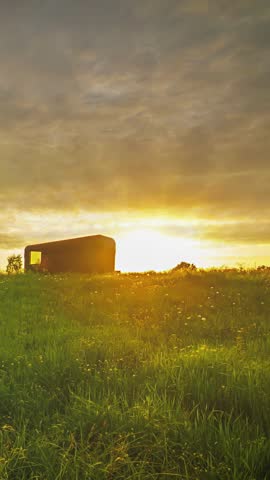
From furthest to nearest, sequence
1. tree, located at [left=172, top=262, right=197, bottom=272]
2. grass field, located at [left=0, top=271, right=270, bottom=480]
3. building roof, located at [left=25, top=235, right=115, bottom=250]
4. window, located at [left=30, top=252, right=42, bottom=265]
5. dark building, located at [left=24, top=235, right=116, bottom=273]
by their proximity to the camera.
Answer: window, located at [left=30, top=252, right=42, bottom=265]
building roof, located at [left=25, top=235, right=115, bottom=250]
dark building, located at [left=24, top=235, right=116, bottom=273]
tree, located at [left=172, top=262, right=197, bottom=272]
grass field, located at [left=0, top=271, right=270, bottom=480]

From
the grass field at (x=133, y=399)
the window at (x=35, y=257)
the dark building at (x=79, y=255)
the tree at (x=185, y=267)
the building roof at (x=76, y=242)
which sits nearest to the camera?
the grass field at (x=133, y=399)

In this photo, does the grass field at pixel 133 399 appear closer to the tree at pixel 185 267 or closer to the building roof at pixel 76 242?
the tree at pixel 185 267

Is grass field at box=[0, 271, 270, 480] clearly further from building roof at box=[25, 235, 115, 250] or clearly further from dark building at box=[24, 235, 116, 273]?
A: building roof at box=[25, 235, 115, 250]

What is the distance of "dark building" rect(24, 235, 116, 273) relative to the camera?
3628 cm

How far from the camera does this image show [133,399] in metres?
4.99

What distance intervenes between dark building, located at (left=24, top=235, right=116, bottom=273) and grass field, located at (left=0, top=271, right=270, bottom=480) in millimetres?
25038

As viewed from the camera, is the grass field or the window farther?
the window

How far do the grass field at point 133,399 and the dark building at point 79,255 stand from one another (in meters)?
25.0

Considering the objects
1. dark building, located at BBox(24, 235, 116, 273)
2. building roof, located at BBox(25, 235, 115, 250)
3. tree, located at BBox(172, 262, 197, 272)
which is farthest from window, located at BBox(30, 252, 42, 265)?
tree, located at BBox(172, 262, 197, 272)

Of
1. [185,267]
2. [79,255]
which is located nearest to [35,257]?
[79,255]

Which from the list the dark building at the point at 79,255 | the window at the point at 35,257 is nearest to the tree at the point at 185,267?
the dark building at the point at 79,255

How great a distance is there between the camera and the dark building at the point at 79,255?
119ft

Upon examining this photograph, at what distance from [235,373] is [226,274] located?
33.9 ft

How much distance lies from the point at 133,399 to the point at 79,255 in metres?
32.2
